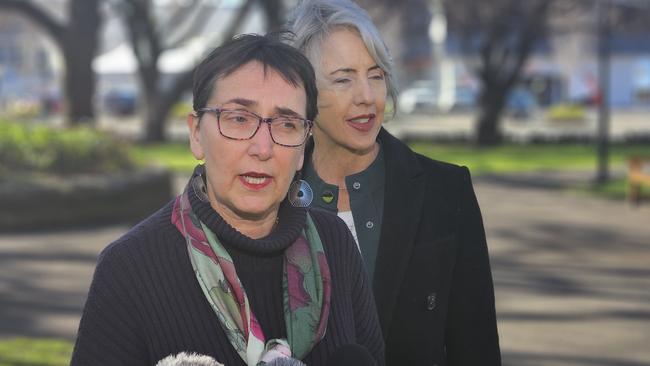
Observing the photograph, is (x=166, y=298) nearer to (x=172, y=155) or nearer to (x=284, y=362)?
(x=284, y=362)

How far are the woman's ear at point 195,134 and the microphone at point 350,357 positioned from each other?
21.5 inches

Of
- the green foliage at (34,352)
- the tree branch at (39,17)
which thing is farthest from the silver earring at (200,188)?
the tree branch at (39,17)

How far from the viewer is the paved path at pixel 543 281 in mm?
9461

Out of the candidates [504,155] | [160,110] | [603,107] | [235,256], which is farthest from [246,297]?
[160,110]

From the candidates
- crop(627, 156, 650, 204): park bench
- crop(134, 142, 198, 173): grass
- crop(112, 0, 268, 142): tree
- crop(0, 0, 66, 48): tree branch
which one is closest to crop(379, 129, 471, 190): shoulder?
crop(627, 156, 650, 204): park bench

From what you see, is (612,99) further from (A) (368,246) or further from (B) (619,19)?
(A) (368,246)

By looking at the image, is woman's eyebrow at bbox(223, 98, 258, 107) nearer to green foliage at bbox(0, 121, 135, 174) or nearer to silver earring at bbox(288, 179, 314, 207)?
silver earring at bbox(288, 179, 314, 207)

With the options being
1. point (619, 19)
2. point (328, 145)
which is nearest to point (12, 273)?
point (328, 145)

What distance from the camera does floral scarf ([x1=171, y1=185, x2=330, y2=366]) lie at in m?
2.51

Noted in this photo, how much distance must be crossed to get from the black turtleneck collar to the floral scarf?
14mm

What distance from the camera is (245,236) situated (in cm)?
Answer: 259

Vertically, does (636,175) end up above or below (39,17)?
below

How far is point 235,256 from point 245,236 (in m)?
0.05

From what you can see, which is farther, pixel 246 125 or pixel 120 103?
pixel 120 103
